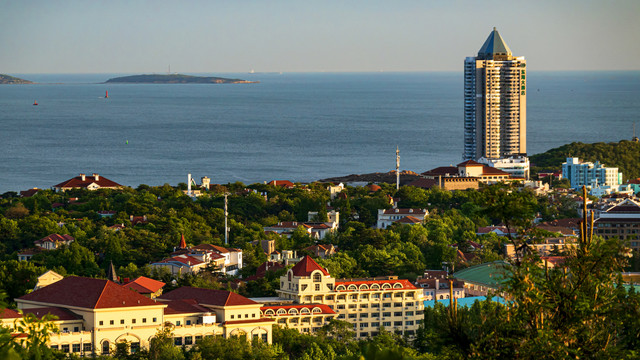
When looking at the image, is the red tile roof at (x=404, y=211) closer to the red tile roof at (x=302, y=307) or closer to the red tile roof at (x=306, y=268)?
the red tile roof at (x=306, y=268)

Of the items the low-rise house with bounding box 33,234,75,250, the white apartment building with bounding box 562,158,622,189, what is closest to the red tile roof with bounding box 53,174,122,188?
the low-rise house with bounding box 33,234,75,250

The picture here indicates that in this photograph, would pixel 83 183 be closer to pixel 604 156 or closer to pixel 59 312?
pixel 59 312

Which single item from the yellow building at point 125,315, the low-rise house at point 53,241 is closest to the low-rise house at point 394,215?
the low-rise house at point 53,241

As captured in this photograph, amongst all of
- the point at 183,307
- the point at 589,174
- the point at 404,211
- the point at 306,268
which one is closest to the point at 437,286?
the point at 306,268

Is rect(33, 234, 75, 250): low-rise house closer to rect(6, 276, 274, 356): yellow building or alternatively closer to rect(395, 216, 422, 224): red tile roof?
rect(6, 276, 274, 356): yellow building

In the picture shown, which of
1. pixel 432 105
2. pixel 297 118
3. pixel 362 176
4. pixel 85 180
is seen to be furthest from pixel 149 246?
pixel 432 105

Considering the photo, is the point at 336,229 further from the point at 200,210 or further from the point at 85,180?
the point at 85,180
